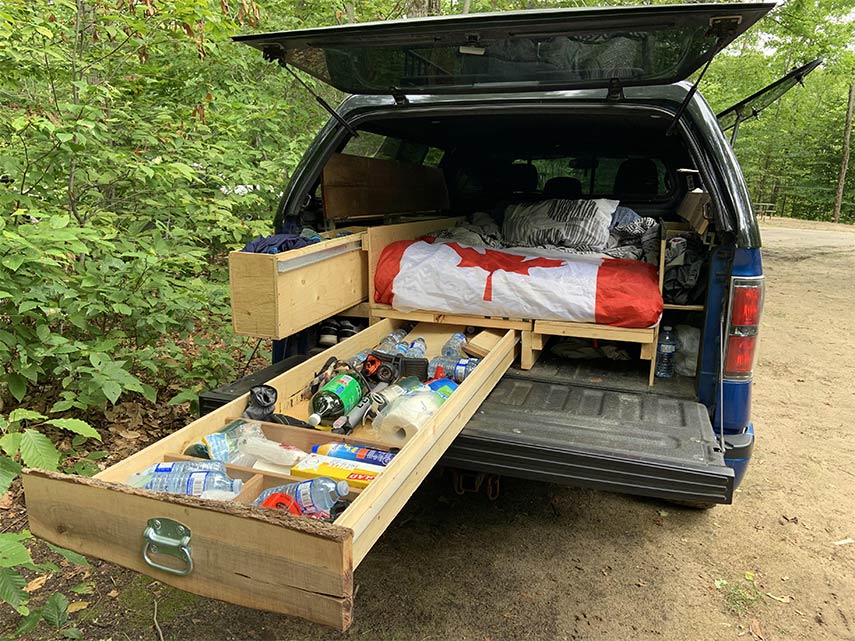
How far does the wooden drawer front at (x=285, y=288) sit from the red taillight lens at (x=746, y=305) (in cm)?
178

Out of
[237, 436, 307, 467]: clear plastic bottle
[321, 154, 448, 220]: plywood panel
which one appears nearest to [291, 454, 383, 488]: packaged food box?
[237, 436, 307, 467]: clear plastic bottle

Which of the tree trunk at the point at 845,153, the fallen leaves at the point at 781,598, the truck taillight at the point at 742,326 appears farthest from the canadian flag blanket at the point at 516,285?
the tree trunk at the point at 845,153

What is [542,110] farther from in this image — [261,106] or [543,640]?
[261,106]

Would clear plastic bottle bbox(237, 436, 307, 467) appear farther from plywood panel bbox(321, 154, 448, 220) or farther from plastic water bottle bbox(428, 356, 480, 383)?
plywood panel bbox(321, 154, 448, 220)

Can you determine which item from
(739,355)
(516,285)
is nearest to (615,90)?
(516,285)

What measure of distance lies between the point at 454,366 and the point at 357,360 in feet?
1.49

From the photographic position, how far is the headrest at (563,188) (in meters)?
4.97

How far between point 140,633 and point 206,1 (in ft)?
11.6

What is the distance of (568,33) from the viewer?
7.30 ft

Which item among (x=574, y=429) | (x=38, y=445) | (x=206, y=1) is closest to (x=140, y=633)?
(x=38, y=445)

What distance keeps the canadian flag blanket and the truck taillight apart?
0.36 metres

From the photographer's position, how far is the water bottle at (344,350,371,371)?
9.18 ft

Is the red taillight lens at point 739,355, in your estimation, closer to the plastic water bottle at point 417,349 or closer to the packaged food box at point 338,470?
the plastic water bottle at point 417,349

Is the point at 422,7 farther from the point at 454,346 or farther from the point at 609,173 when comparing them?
the point at 454,346
